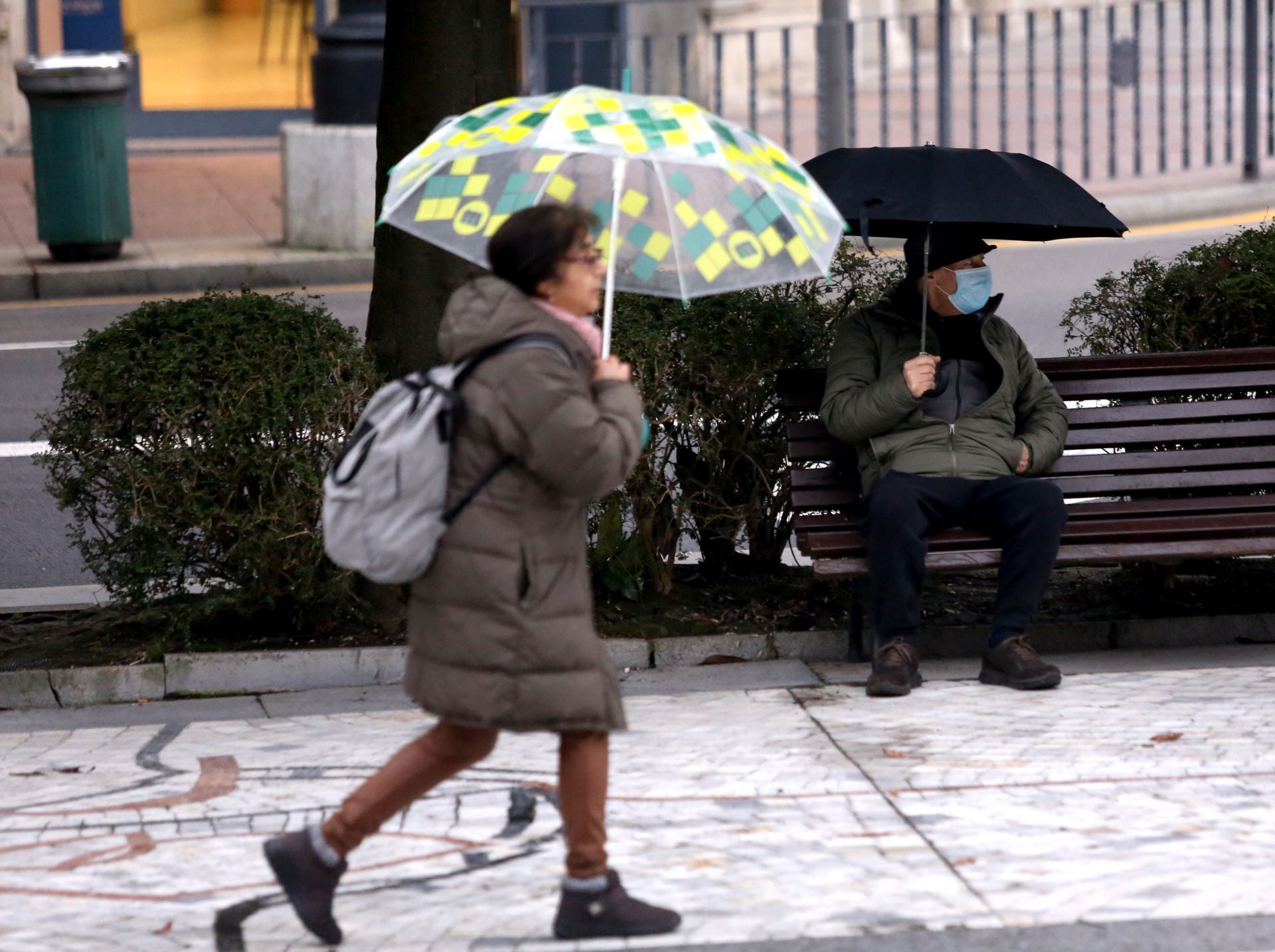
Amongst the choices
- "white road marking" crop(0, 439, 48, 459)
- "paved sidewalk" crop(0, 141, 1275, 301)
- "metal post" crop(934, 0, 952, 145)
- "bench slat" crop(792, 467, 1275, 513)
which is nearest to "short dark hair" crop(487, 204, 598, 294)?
"bench slat" crop(792, 467, 1275, 513)

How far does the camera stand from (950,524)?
568 cm

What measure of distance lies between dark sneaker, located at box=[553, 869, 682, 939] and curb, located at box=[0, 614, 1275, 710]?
1.90 meters

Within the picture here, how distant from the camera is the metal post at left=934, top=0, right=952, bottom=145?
1522cm

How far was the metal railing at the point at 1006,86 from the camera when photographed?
1593cm

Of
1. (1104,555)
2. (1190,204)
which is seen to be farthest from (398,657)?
(1190,204)

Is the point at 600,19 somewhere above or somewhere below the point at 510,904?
above

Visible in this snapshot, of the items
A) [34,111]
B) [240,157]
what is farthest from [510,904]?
[240,157]

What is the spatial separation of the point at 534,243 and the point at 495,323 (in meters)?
0.17

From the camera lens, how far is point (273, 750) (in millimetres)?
5168

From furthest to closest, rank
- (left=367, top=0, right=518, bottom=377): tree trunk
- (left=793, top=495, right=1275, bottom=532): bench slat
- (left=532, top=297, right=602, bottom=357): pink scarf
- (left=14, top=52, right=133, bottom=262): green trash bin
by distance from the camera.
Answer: (left=14, top=52, right=133, bottom=262): green trash bin, (left=367, top=0, right=518, bottom=377): tree trunk, (left=793, top=495, right=1275, bottom=532): bench slat, (left=532, top=297, right=602, bottom=357): pink scarf

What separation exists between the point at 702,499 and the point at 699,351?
0.50 metres

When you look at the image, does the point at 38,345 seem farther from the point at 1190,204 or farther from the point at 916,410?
the point at 1190,204

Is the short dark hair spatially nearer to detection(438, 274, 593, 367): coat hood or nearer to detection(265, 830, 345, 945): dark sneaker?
detection(438, 274, 593, 367): coat hood

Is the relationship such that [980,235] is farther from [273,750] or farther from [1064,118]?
[1064,118]
